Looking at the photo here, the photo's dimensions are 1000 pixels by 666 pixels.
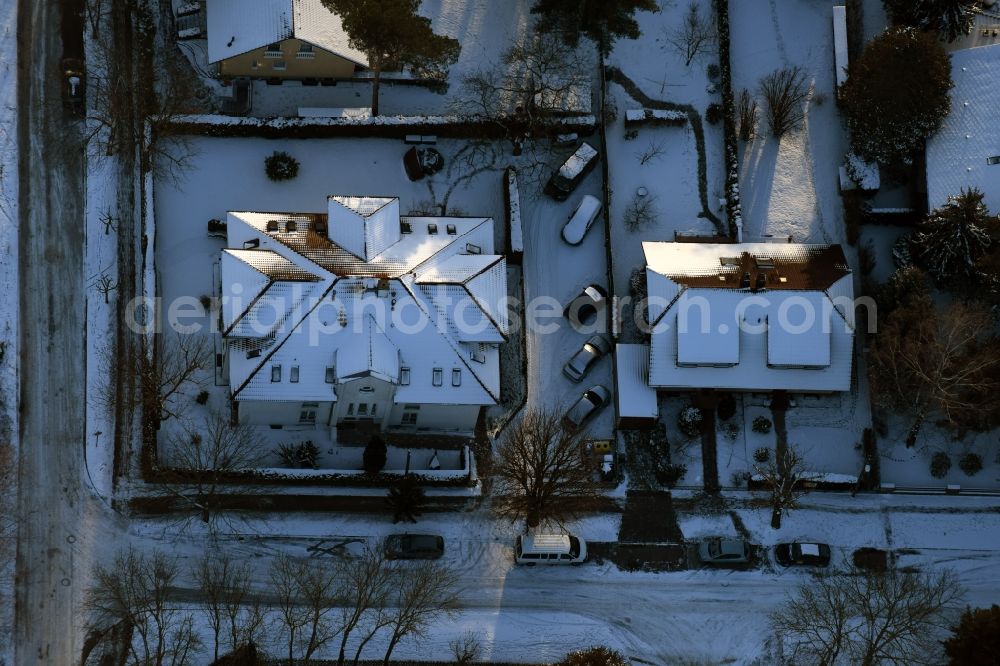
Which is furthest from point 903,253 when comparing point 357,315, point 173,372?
point 173,372

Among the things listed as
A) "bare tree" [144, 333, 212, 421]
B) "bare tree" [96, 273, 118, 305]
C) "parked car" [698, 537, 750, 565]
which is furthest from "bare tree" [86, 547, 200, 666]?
"parked car" [698, 537, 750, 565]

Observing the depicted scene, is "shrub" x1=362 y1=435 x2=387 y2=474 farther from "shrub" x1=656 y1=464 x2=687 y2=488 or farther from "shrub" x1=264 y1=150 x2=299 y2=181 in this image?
"shrub" x1=264 y1=150 x2=299 y2=181

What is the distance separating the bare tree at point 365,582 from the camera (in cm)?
8044

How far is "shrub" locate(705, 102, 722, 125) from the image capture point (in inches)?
3656

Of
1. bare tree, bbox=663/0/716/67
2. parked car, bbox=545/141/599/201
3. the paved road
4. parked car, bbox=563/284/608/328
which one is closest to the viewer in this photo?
the paved road

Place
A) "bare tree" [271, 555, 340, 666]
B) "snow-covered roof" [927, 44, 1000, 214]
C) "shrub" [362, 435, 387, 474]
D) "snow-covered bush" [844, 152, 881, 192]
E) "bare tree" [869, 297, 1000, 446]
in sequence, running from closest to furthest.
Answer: "bare tree" [271, 555, 340, 666] < "bare tree" [869, 297, 1000, 446] < "shrub" [362, 435, 387, 474] < "snow-covered roof" [927, 44, 1000, 214] < "snow-covered bush" [844, 152, 881, 192]

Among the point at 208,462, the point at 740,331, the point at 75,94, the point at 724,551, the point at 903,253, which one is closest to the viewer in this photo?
the point at 208,462

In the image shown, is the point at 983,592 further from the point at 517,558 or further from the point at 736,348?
the point at 517,558

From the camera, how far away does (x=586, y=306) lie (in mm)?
88875

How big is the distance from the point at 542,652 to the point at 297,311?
83.1 feet

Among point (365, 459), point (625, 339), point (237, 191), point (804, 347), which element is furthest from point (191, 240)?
point (804, 347)

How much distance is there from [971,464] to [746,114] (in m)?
27.5

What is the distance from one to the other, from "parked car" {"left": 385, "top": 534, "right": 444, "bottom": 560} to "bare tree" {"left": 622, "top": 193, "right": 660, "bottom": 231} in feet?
81.1

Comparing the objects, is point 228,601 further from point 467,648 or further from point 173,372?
point 173,372
